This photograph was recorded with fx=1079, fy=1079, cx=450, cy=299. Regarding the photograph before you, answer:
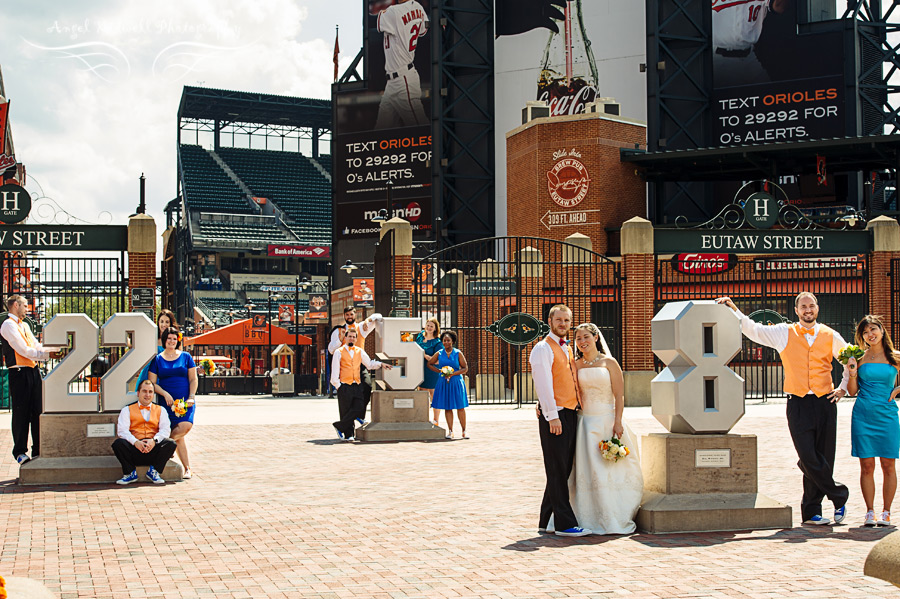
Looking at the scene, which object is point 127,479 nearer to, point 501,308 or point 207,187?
point 501,308

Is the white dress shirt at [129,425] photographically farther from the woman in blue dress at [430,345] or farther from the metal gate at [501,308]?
the metal gate at [501,308]

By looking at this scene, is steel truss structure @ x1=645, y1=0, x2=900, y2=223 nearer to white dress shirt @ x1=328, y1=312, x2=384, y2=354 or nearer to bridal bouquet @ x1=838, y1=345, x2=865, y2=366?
white dress shirt @ x1=328, y1=312, x2=384, y2=354

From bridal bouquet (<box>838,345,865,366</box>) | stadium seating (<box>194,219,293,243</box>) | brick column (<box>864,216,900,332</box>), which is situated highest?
stadium seating (<box>194,219,293,243</box>)

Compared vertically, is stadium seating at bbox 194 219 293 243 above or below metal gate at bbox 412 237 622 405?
above

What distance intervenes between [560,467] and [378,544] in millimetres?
1549

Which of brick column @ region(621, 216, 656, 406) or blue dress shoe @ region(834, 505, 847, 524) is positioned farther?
brick column @ region(621, 216, 656, 406)

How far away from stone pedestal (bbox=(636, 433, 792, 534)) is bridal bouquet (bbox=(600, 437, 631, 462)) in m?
0.57

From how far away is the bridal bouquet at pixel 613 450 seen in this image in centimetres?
835

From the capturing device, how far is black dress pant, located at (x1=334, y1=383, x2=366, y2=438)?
54.4 feet

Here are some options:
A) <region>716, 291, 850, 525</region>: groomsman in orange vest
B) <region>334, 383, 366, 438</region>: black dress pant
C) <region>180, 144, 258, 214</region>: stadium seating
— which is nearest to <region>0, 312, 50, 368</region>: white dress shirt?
<region>334, 383, 366, 438</region>: black dress pant

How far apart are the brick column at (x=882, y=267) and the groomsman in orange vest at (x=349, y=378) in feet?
48.6

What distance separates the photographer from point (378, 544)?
801 centimetres

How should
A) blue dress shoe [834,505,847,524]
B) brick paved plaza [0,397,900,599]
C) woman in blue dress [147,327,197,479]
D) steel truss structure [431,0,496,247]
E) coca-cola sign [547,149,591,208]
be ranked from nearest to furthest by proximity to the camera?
brick paved plaza [0,397,900,599] → blue dress shoe [834,505,847,524] → woman in blue dress [147,327,197,479] → coca-cola sign [547,149,591,208] → steel truss structure [431,0,496,247]

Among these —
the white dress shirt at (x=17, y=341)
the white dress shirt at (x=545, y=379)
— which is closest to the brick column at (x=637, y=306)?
the white dress shirt at (x=17, y=341)
